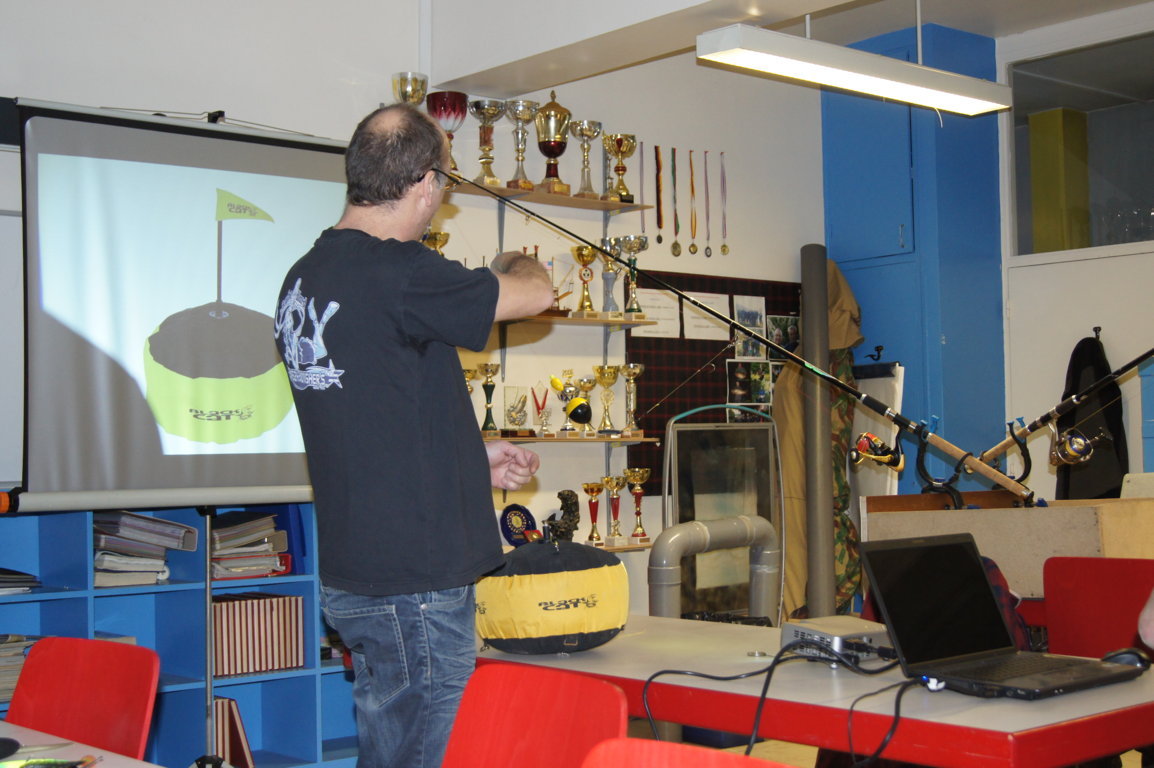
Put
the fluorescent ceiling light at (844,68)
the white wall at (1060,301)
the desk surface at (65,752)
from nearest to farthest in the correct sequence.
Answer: the desk surface at (65,752), the fluorescent ceiling light at (844,68), the white wall at (1060,301)

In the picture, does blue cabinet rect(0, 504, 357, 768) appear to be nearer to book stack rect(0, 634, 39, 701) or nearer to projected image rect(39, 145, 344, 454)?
book stack rect(0, 634, 39, 701)

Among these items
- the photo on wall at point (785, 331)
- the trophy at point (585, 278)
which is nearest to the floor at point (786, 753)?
the trophy at point (585, 278)

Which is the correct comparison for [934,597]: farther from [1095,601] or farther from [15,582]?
[15,582]

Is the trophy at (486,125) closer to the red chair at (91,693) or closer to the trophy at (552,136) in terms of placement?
the trophy at (552,136)

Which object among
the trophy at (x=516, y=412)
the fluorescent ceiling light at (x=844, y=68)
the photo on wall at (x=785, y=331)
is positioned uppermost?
the fluorescent ceiling light at (x=844, y=68)

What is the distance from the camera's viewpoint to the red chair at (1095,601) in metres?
2.77

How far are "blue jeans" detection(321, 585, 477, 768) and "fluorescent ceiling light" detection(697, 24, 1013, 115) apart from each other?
2067 mm

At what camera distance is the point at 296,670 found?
3873 mm

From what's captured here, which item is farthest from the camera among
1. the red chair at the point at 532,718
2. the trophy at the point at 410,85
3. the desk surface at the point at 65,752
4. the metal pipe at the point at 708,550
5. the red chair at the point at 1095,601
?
the trophy at the point at 410,85

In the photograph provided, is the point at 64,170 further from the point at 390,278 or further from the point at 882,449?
the point at 882,449

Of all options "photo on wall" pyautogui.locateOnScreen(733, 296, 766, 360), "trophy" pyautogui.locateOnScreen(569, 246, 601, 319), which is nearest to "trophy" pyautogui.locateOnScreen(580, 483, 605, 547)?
"trophy" pyautogui.locateOnScreen(569, 246, 601, 319)

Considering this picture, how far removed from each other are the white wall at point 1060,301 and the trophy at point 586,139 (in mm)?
2381

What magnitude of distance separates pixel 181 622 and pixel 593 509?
1.81m

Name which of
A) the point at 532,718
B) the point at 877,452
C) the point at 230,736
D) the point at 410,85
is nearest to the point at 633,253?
the point at 410,85
